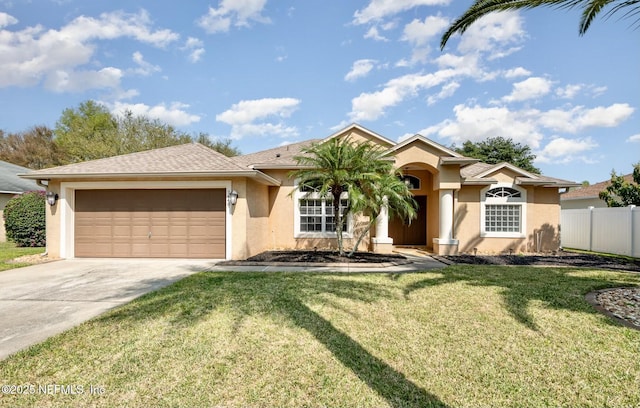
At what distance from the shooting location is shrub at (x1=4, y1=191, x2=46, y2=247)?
15.1 metres

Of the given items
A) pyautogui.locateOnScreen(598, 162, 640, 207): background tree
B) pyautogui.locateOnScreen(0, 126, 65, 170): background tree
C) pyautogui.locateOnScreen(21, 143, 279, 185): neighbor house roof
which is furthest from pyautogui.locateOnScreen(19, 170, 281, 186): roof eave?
pyautogui.locateOnScreen(0, 126, 65, 170): background tree

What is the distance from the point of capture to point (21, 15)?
15.1m

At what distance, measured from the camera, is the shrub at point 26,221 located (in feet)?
49.6

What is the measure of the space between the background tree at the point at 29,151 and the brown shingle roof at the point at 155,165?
29968 millimetres

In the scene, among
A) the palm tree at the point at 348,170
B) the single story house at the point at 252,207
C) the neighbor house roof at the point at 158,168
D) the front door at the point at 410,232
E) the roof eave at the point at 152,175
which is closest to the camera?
the palm tree at the point at 348,170

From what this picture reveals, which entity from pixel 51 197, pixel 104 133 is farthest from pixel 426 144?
pixel 104 133

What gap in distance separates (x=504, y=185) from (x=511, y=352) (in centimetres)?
1216

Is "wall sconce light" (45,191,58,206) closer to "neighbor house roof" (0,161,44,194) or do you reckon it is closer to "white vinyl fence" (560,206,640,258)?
"neighbor house roof" (0,161,44,194)

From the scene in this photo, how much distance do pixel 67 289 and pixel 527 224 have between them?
17646 mm

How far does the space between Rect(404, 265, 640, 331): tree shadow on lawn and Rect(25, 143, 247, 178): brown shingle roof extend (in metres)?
7.97

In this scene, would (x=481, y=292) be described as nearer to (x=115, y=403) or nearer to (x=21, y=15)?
(x=115, y=403)

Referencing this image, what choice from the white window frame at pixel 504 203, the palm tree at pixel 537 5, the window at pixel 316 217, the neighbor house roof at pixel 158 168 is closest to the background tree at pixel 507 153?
the white window frame at pixel 504 203

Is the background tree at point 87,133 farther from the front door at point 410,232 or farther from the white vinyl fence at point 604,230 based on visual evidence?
the white vinyl fence at point 604,230

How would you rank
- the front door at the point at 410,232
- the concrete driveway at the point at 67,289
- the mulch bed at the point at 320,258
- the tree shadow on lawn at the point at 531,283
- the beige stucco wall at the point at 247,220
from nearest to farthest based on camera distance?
the concrete driveway at the point at 67,289, the tree shadow on lawn at the point at 531,283, the mulch bed at the point at 320,258, the beige stucco wall at the point at 247,220, the front door at the point at 410,232
